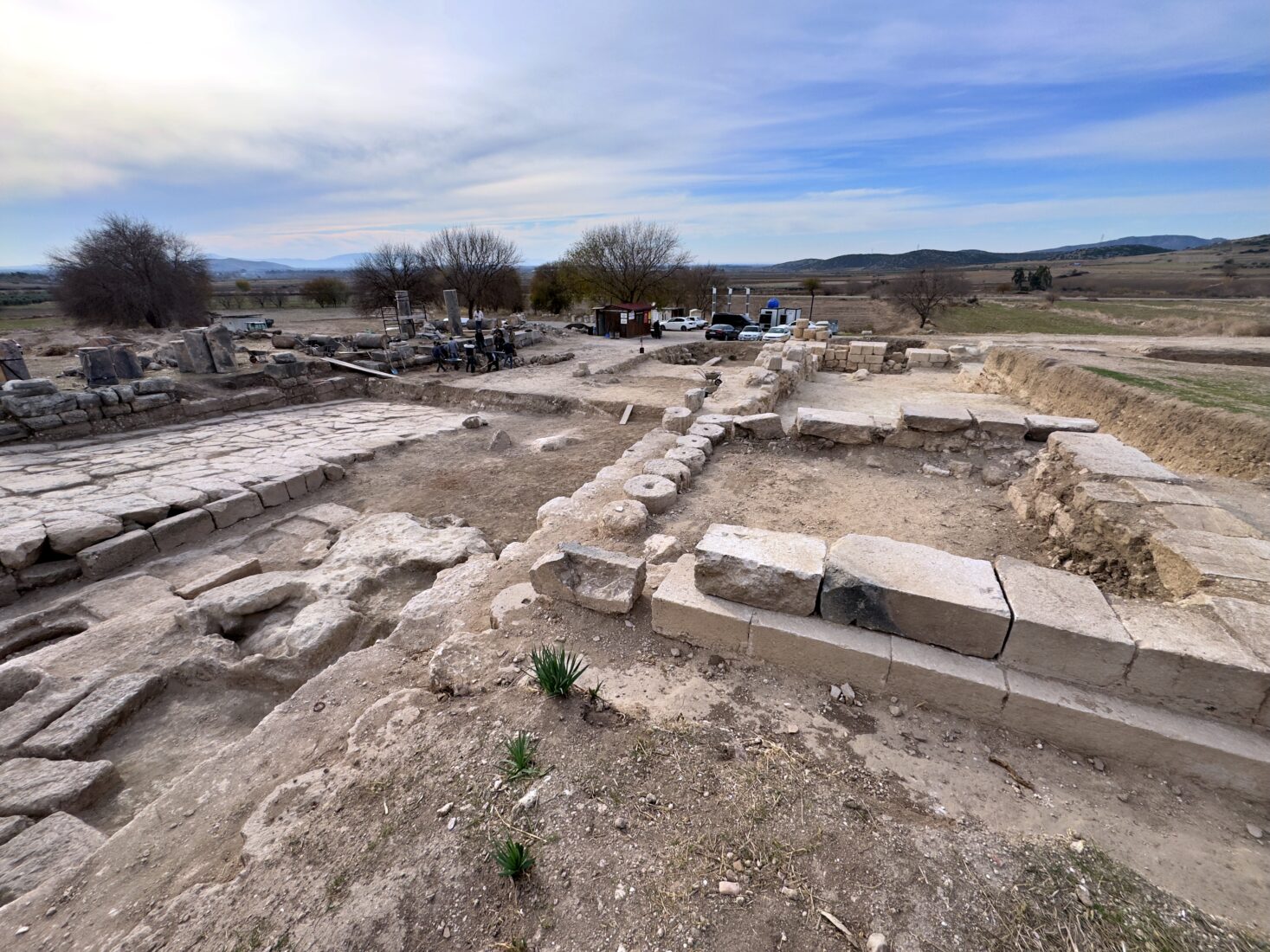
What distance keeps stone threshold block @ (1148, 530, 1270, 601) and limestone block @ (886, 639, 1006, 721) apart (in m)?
1.40

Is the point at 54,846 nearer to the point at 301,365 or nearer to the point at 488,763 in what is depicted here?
the point at 488,763

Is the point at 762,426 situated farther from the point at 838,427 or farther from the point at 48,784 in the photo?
the point at 48,784

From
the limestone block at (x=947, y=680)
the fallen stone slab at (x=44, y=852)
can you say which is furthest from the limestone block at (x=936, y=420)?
the fallen stone slab at (x=44, y=852)

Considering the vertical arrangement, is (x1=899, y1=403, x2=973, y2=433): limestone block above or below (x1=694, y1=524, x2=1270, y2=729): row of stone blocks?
above

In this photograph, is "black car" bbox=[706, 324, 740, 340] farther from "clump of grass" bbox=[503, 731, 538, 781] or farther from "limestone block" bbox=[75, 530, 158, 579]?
"clump of grass" bbox=[503, 731, 538, 781]

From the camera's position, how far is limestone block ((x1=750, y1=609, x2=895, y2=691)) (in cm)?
285

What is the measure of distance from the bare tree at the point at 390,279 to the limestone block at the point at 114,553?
27.6 meters

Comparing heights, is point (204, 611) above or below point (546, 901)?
below

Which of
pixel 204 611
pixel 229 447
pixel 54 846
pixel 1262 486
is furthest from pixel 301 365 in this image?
pixel 1262 486

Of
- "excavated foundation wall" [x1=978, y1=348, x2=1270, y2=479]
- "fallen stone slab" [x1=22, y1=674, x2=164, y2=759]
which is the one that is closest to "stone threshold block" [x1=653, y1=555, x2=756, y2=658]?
"fallen stone slab" [x1=22, y1=674, x2=164, y2=759]

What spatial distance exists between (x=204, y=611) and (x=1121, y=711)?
643cm

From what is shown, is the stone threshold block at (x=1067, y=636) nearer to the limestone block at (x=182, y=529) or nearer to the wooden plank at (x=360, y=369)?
the limestone block at (x=182, y=529)

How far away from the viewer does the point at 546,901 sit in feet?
6.14

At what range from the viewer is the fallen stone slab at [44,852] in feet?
8.08
